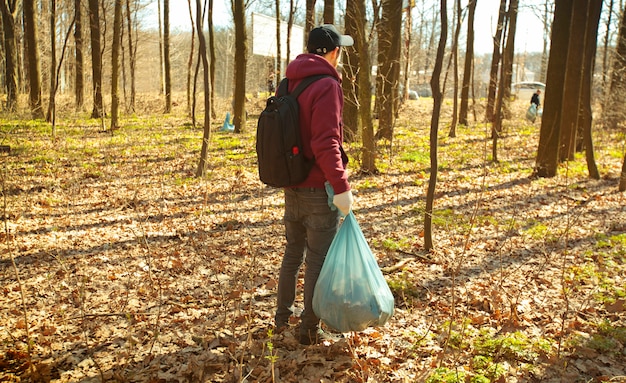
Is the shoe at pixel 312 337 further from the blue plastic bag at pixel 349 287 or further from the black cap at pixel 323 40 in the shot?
→ the black cap at pixel 323 40

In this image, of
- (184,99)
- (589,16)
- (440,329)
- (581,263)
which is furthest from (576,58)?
(184,99)

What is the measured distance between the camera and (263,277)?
4.45m

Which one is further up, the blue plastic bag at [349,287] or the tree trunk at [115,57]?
the tree trunk at [115,57]

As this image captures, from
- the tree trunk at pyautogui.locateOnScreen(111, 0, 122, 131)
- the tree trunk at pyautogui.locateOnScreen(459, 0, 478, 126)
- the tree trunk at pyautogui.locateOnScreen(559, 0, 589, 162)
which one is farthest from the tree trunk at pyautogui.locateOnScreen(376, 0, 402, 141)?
the tree trunk at pyautogui.locateOnScreen(111, 0, 122, 131)

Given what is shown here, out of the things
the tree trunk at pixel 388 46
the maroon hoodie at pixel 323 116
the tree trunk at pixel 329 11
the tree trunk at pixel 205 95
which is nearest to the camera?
the maroon hoodie at pixel 323 116

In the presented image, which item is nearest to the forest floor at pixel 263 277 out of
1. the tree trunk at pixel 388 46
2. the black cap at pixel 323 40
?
the black cap at pixel 323 40

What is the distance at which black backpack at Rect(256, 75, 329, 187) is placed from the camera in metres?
2.70

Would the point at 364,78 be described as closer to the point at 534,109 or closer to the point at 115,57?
the point at 115,57

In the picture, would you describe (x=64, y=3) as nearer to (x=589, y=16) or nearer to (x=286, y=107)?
(x=589, y=16)

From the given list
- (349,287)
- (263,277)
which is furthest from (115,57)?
(349,287)

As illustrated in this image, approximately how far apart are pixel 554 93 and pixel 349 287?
7586 mm

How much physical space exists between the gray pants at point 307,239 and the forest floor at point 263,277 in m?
0.25

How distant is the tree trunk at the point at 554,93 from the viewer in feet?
27.5

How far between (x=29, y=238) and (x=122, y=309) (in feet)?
7.40
